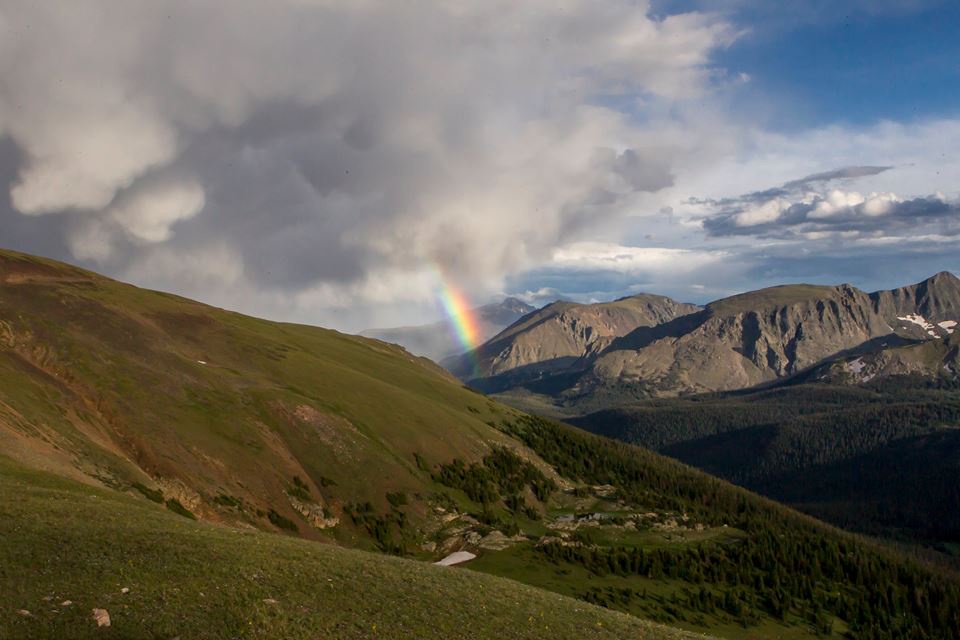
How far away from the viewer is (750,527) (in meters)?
194

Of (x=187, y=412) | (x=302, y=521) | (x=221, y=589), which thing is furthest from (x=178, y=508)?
(x=221, y=589)

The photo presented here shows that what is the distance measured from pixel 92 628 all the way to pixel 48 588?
495 cm

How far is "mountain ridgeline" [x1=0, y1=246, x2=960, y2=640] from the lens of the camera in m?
37.4

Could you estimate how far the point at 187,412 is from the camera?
107438 mm

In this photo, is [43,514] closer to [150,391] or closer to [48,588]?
[48,588]

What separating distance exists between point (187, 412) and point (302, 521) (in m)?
27.5

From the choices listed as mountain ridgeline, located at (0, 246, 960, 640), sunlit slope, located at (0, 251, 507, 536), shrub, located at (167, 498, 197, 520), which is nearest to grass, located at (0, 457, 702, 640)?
mountain ridgeline, located at (0, 246, 960, 640)

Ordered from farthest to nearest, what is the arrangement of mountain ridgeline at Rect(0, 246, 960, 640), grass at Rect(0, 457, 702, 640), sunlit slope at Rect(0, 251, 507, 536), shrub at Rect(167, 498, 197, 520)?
sunlit slope at Rect(0, 251, 507, 536), shrub at Rect(167, 498, 197, 520), mountain ridgeline at Rect(0, 246, 960, 640), grass at Rect(0, 457, 702, 640)

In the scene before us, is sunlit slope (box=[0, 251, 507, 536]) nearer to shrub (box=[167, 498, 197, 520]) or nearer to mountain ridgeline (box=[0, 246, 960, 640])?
mountain ridgeline (box=[0, 246, 960, 640])

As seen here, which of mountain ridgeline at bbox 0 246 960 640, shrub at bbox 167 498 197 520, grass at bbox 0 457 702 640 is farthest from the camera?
shrub at bbox 167 498 197 520

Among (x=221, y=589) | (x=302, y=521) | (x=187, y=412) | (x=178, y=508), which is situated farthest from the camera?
(x=187, y=412)

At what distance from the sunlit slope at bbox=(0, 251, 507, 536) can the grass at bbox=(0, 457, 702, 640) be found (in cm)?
2915

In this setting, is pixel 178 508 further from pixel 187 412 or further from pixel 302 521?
pixel 187 412

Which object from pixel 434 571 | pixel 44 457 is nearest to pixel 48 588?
pixel 434 571
